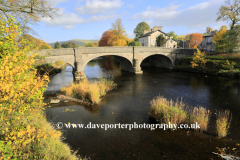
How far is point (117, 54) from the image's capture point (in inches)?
1112

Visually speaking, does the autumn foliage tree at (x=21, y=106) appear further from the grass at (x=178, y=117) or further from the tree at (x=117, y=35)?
the tree at (x=117, y=35)

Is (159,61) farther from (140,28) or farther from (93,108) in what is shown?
(140,28)

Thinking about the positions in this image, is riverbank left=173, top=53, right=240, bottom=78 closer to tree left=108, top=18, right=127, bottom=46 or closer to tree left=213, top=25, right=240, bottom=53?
tree left=213, top=25, right=240, bottom=53

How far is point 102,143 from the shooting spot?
7.61 meters

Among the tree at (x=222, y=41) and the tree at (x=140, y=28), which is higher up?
the tree at (x=140, y=28)

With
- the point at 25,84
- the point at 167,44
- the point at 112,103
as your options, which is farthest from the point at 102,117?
the point at 167,44

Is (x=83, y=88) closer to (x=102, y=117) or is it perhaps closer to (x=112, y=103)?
(x=112, y=103)

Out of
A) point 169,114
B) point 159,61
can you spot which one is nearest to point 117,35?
point 159,61

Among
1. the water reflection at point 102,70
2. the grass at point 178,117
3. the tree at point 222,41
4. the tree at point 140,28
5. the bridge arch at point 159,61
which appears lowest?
the grass at point 178,117

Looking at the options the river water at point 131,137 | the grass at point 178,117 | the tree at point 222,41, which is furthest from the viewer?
the tree at point 222,41

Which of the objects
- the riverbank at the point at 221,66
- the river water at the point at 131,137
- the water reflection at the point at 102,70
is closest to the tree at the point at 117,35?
the water reflection at the point at 102,70

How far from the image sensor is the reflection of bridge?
23431 millimetres

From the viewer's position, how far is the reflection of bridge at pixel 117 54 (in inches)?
922

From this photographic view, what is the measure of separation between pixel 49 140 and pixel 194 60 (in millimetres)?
31162
